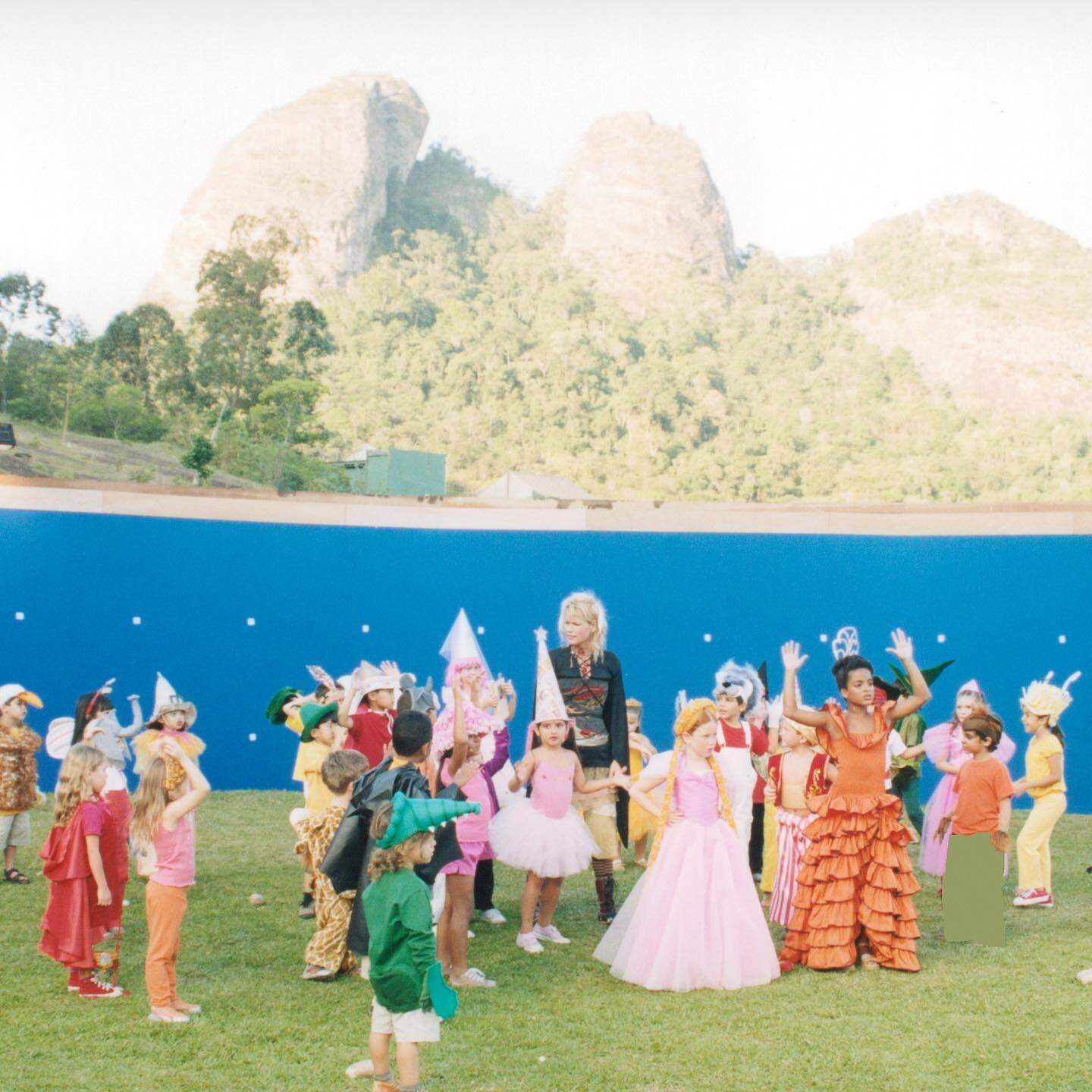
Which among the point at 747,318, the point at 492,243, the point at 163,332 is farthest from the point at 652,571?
the point at 492,243

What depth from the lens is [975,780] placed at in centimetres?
676

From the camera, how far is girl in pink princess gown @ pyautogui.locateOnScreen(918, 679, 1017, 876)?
8.02 metres

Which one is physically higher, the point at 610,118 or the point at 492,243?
the point at 610,118

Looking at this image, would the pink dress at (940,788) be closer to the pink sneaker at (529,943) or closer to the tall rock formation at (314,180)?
the pink sneaker at (529,943)

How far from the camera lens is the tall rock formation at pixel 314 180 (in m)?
64.1

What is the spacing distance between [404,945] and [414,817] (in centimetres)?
39

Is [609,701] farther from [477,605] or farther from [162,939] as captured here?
[477,605]

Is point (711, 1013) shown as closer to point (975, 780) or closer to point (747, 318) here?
point (975, 780)

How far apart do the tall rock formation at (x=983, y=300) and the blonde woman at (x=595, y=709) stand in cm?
4855

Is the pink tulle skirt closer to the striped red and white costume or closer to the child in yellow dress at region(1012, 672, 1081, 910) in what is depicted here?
the striped red and white costume

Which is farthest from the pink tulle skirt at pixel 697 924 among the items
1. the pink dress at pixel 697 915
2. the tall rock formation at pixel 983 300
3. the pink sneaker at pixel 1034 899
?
the tall rock formation at pixel 983 300

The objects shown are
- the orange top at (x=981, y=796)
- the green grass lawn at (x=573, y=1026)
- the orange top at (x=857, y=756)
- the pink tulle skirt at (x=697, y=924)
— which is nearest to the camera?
the green grass lawn at (x=573, y=1026)

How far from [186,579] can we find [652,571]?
442 cm

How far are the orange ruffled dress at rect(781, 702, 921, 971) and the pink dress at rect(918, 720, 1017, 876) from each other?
6.07 feet
